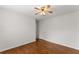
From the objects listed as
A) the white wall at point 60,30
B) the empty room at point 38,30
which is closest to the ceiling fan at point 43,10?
the empty room at point 38,30

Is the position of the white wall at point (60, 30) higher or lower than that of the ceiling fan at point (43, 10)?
lower

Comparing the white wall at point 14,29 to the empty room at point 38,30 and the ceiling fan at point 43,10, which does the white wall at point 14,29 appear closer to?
the empty room at point 38,30

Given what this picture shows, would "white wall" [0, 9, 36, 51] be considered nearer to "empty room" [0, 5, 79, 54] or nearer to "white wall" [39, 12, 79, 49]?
"empty room" [0, 5, 79, 54]

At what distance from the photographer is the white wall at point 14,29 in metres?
1.19

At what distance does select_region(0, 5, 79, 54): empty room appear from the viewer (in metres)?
1.17

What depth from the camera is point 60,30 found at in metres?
1.44

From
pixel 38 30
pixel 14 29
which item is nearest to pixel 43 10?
pixel 38 30

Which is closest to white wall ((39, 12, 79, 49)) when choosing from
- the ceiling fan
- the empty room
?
the empty room

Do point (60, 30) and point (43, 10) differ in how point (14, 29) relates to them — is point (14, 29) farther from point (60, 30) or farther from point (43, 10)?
point (60, 30)
